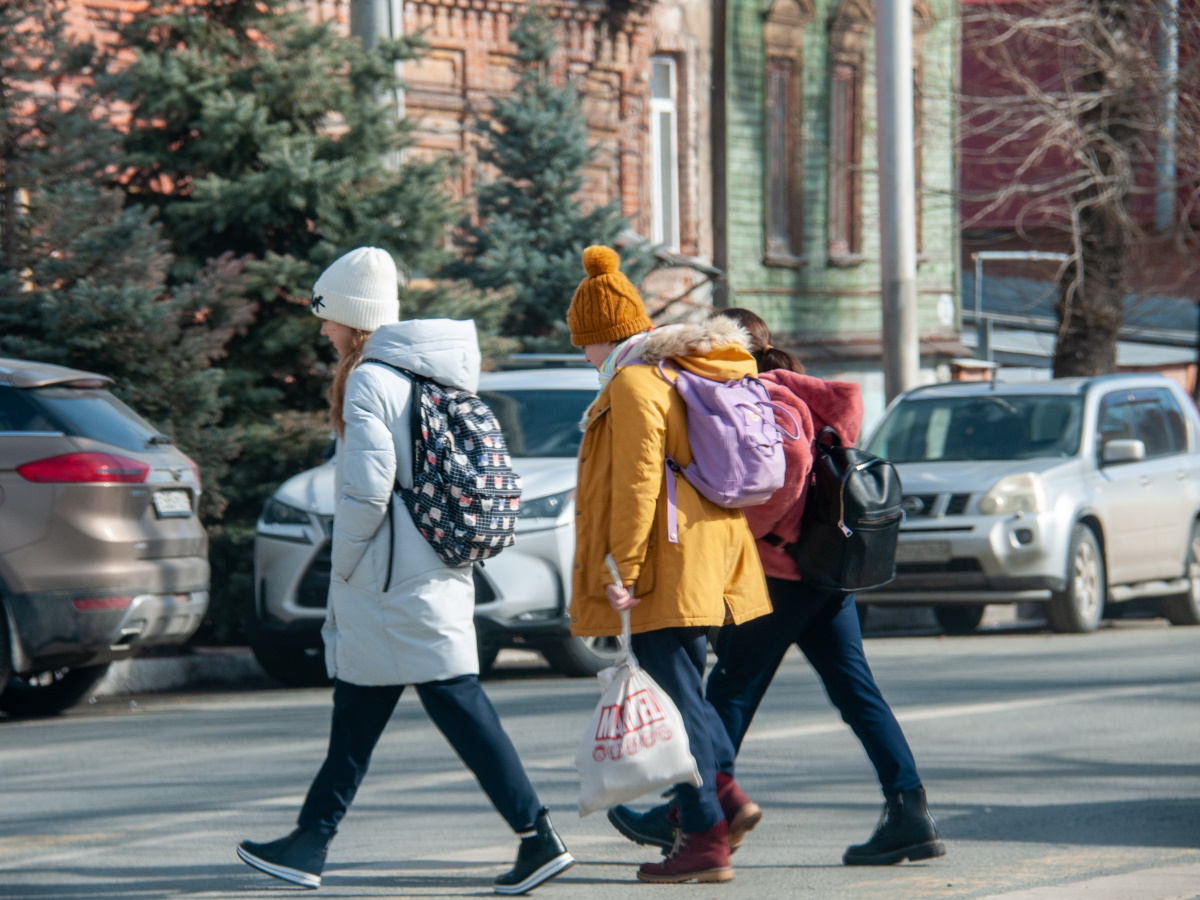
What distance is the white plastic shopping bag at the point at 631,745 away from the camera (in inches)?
212

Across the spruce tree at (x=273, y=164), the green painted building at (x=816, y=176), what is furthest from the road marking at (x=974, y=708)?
the green painted building at (x=816, y=176)

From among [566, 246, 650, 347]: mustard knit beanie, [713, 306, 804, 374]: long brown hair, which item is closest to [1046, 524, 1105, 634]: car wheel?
[713, 306, 804, 374]: long brown hair

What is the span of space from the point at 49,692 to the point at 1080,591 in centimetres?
715

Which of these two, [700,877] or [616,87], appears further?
[616,87]

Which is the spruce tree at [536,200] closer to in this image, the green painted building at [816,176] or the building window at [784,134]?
the green painted building at [816,176]

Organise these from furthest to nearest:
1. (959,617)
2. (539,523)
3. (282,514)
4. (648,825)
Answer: (959,617), (282,514), (539,523), (648,825)

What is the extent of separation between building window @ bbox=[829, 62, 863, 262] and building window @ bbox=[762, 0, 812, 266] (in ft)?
2.53

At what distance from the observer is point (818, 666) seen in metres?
6.09

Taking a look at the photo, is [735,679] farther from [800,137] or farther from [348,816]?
[800,137]

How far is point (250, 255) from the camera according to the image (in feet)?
44.1

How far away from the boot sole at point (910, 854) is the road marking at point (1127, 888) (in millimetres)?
426

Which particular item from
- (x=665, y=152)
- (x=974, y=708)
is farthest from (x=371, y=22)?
(x=665, y=152)

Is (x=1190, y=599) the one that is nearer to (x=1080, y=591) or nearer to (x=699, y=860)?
(x=1080, y=591)

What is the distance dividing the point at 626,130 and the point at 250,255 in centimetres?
1155
